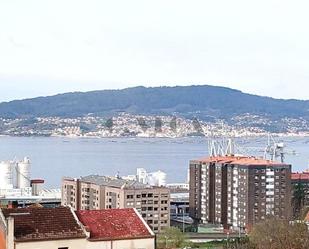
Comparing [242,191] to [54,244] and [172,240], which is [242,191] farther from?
[54,244]

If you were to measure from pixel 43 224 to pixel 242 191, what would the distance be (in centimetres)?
2892

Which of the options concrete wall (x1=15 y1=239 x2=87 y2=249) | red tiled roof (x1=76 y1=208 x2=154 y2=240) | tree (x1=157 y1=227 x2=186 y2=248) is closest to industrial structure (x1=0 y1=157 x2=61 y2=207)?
tree (x1=157 y1=227 x2=186 y2=248)

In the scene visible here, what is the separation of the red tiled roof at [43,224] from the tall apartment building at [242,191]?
26.5 m

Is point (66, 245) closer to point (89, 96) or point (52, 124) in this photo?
point (52, 124)

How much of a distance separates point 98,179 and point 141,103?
159m

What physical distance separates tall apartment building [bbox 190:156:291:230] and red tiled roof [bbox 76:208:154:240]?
2598 cm

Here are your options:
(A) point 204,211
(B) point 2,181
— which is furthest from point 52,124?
(A) point 204,211

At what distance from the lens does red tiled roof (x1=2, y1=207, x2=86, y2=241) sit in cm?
727

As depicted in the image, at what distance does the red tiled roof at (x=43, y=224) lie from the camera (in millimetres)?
7273

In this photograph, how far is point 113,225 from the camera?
25.5 feet

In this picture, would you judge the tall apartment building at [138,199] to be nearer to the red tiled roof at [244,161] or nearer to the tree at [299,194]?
the red tiled roof at [244,161]

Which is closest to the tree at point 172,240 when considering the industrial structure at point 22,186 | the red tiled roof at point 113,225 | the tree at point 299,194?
the red tiled roof at point 113,225

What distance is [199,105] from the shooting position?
7761 inches

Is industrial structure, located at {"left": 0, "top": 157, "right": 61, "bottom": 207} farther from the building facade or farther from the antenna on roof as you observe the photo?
the building facade
